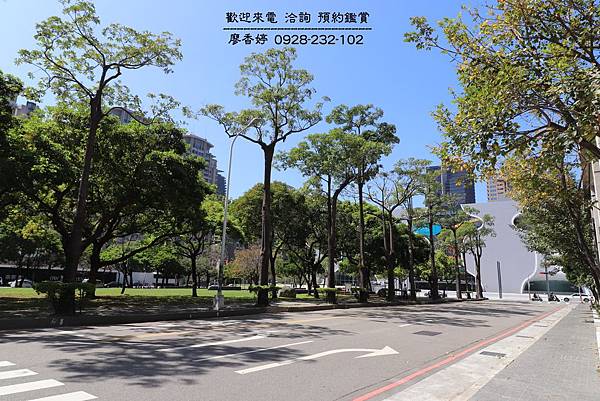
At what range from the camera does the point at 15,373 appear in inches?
270

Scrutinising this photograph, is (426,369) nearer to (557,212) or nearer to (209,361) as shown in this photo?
(209,361)

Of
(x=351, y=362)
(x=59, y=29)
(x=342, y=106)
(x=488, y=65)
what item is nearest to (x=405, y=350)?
(x=351, y=362)

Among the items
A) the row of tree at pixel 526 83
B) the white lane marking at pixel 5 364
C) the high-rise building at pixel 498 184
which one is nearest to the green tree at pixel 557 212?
the high-rise building at pixel 498 184

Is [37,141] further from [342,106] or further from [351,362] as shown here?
[342,106]

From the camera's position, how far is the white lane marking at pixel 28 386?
586cm

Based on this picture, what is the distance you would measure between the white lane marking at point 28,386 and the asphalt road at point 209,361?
15 mm

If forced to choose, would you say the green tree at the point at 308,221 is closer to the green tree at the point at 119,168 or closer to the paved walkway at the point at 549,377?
the green tree at the point at 119,168

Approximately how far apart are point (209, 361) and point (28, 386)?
3.24m

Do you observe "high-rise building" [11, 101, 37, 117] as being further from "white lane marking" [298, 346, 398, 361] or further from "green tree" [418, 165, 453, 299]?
"green tree" [418, 165, 453, 299]

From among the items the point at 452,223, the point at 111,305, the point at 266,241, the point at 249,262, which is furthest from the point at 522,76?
the point at 249,262

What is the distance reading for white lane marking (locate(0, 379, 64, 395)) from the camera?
19.2 feet

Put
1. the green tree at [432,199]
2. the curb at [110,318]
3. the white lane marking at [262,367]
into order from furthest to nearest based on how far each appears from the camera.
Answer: the green tree at [432,199], the curb at [110,318], the white lane marking at [262,367]

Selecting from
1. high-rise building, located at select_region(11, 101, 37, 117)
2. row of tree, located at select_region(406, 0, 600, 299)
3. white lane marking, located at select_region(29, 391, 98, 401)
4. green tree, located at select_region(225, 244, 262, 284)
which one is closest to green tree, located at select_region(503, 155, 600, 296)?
row of tree, located at select_region(406, 0, 600, 299)

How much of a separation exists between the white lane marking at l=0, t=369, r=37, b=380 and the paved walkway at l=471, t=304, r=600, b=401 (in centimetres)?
734
